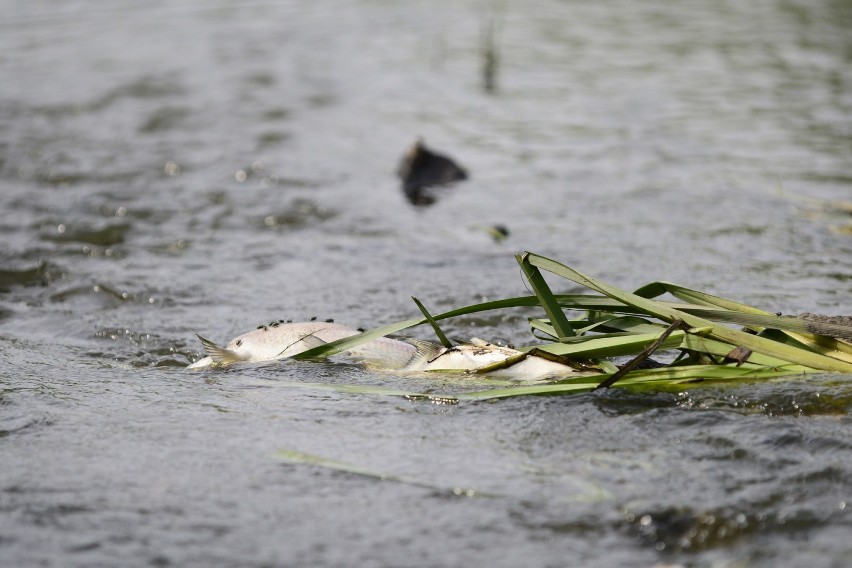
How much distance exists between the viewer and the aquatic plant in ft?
10.7

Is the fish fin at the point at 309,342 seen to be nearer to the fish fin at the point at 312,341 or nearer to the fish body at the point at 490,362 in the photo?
the fish fin at the point at 312,341

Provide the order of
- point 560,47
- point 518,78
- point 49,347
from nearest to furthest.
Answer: point 49,347 → point 518,78 → point 560,47

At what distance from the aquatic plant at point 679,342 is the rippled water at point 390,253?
6 cm

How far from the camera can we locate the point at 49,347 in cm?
427

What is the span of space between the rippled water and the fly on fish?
0.24ft

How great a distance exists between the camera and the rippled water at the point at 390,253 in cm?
268

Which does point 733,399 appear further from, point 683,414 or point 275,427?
point 275,427

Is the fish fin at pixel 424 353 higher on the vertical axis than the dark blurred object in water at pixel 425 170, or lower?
higher

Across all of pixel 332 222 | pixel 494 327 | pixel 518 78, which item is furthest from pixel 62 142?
pixel 494 327

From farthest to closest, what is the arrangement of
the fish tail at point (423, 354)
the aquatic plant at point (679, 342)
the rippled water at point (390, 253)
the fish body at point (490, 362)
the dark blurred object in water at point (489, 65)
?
1. the dark blurred object in water at point (489, 65)
2. the fish tail at point (423, 354)
3. the fish body at point (490, 362)
4. the aquatic plant at point (679, 342)
5. the rippled water at point (390, 253)

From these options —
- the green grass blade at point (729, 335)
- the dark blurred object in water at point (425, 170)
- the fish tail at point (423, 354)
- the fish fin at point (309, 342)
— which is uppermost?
the green grass blade at point (729, 335)

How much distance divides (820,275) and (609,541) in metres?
2.93

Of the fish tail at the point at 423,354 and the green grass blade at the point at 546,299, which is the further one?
the fish tail at the point at 423,354

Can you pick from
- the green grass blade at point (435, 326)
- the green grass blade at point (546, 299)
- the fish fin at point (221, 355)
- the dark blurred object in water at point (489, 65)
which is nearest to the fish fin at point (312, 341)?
the fish fin at point (221, 355)
